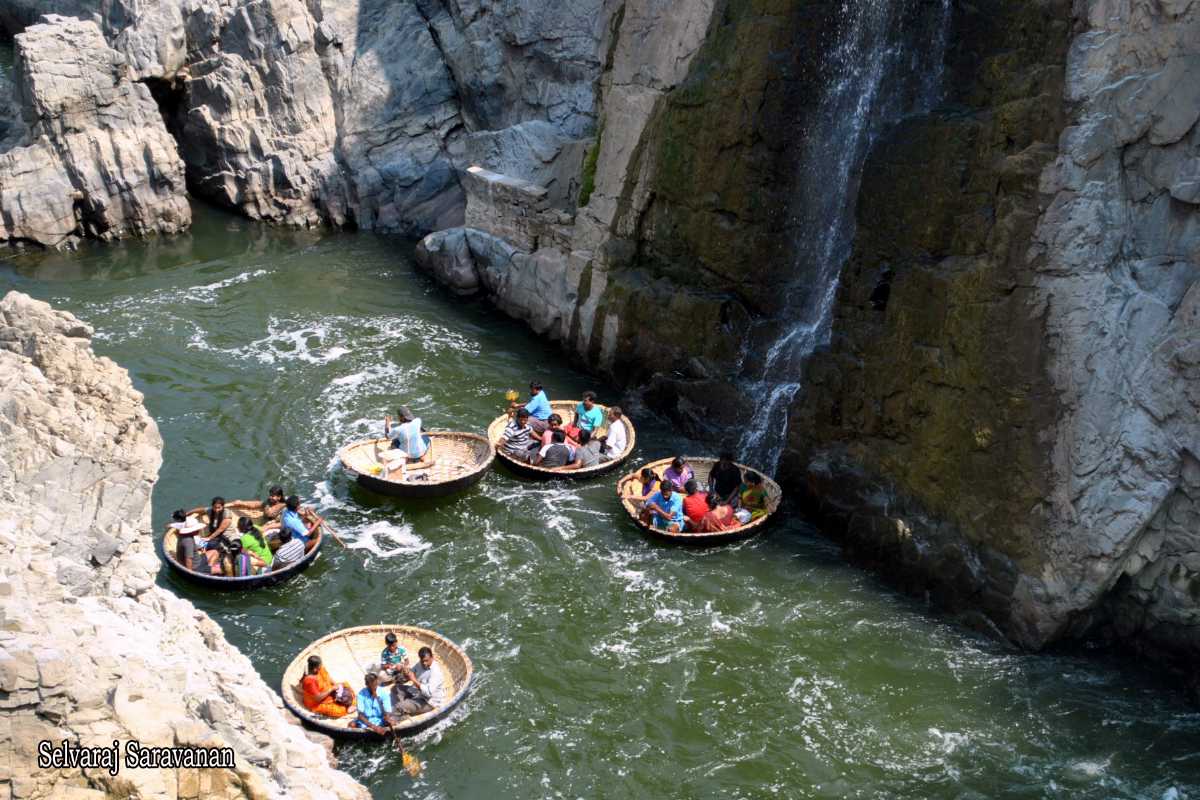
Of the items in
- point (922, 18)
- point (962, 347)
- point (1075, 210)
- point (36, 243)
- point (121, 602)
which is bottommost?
point (36, 243)

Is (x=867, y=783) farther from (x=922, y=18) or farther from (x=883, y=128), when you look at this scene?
(x=922, y=18)

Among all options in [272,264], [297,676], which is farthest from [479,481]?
[272,264]

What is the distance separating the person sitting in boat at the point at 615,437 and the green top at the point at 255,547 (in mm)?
4846

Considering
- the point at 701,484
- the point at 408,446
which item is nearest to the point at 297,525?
the point at 408,446

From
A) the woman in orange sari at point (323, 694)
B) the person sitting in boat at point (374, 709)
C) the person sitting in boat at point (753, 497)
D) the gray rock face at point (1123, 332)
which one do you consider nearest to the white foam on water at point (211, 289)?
the person sitting in boat at point (753, 497)

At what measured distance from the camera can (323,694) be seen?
11.0m

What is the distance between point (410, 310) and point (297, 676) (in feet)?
37.2

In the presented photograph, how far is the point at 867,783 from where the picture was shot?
34.7 feet

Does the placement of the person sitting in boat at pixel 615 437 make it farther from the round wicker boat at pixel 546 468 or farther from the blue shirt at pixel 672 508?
the blue shirt at pixel 672 508

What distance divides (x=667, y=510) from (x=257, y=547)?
196 inches

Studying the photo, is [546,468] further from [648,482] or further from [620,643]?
[620,643]

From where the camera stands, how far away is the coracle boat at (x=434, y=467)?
48.6ft

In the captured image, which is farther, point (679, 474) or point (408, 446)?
point (408, 446)

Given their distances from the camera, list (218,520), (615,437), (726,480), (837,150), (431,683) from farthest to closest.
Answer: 1. (615,437)
2. (837,150)
3. (726,480)
4. (218,520)
5. (431,683)
